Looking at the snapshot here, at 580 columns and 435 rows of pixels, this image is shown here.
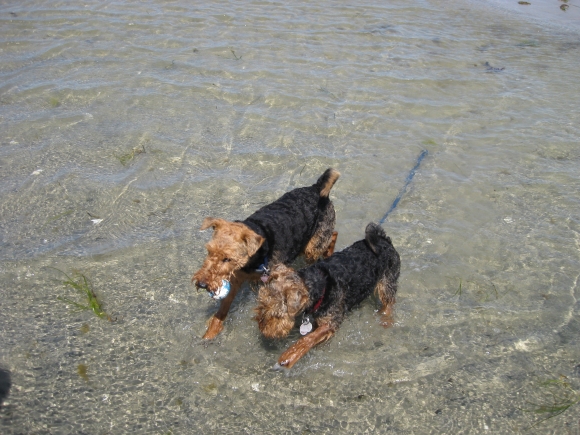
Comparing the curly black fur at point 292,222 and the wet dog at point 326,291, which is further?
the curly black fur at point 292,222

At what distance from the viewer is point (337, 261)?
3.79 m

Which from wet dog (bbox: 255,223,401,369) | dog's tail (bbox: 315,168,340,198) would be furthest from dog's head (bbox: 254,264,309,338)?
dog's tail (bbox: 315,168,340,198)

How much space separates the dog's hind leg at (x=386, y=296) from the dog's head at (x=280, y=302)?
981 millimetres

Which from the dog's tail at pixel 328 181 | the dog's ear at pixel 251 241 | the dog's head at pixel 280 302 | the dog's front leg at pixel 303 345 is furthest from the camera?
the dog's tail at pixel 328 181

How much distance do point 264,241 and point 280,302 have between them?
2.40ft

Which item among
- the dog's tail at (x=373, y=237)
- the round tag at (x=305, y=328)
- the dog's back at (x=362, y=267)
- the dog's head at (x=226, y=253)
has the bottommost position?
the round tag at (x=305, y=328)

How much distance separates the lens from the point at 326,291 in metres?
3.50

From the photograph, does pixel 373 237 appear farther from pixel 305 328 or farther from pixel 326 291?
pixel 305 328

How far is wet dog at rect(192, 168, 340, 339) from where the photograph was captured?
3512mm

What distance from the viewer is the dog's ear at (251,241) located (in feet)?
11.7

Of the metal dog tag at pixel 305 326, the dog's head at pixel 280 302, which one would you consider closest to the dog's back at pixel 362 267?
the metal dog tag at pixel 305 326

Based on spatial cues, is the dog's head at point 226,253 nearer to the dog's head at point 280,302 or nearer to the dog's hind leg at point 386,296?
the dog's head at point 280,302

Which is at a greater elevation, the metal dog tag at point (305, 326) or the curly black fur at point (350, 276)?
the curly black fur at point (350, 276)

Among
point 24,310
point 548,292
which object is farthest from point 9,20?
point 548,292
